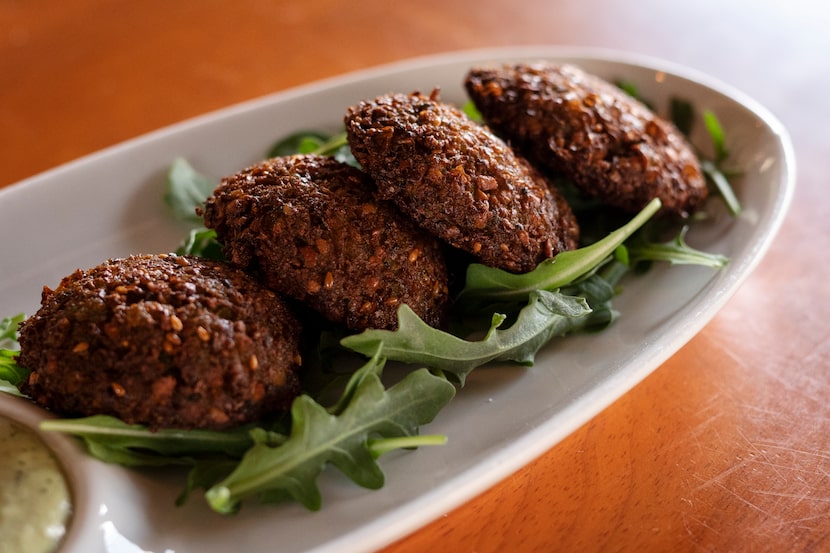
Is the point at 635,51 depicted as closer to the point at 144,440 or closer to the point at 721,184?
the point at 721,184

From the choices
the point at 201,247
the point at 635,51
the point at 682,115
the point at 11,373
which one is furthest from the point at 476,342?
the point at 635,51

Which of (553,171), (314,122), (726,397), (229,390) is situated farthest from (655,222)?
(229,390)

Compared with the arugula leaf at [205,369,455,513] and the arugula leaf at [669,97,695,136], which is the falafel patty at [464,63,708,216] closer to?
the arugula leaf at [669,97,695,136]

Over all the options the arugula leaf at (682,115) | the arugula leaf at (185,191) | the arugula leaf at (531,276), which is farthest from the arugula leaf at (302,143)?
the arugula leaf at (682,115)

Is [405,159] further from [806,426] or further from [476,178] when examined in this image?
[806,426]

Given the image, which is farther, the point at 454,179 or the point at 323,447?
the point at 454,179

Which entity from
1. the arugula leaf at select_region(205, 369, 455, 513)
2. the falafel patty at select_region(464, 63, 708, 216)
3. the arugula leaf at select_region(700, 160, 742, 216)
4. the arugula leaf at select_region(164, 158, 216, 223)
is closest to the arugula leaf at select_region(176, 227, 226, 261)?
the arugula leaf at select_region(164, 158, 216, 223)
